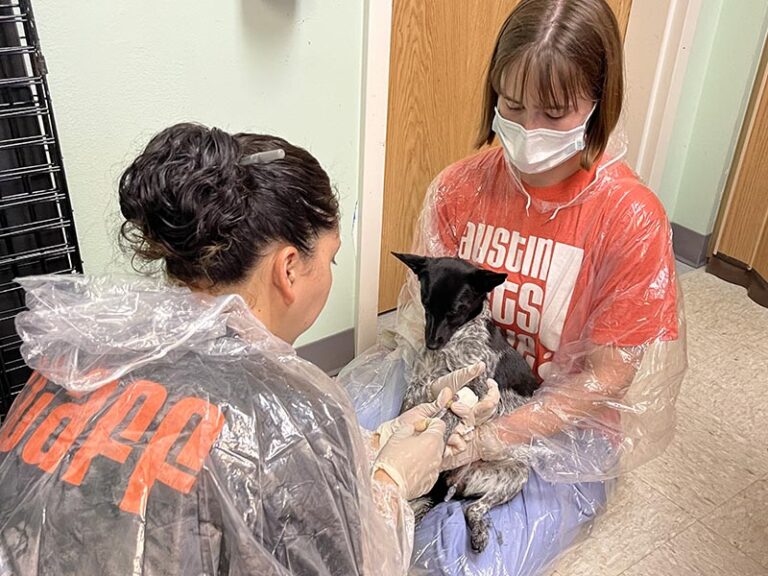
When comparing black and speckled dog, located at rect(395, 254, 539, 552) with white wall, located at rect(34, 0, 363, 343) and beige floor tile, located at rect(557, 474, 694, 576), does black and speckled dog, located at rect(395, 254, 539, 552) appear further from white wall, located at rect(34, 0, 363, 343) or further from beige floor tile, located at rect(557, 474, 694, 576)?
white wall, located at rect(34, 0, 363, 343)

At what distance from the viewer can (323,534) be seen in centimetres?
78

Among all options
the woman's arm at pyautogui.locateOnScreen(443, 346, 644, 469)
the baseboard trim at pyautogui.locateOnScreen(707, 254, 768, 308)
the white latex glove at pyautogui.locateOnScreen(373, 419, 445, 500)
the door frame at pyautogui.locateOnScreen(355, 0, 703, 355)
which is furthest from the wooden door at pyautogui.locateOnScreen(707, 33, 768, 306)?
the white latex glove at pyautogui.locateOnScreen(373, 419, 445, 500)

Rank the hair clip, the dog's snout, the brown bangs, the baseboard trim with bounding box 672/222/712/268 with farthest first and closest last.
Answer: the baseboard trim with bounding box 672/222/712/268
the dog's snout
the brown bangs
the hair clip

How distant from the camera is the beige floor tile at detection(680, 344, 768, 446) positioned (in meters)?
2.04

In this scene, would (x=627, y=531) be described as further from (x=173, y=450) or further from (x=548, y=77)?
(x=173, y=450)

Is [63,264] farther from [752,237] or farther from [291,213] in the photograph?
[752,237]

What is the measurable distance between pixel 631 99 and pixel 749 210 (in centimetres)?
62

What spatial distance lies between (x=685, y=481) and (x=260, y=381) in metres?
1.49

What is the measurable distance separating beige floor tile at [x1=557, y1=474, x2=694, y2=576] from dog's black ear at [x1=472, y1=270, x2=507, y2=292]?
0.69 meters

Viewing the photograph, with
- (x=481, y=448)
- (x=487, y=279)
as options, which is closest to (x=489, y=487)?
(x=481, y=448)

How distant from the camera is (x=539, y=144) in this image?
1336 millimetres

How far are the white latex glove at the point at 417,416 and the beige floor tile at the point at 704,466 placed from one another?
0.80 m

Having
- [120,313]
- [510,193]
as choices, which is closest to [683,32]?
[510,193]

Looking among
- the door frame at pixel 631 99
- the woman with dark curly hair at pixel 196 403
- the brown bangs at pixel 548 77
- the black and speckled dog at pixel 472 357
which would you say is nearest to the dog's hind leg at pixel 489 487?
the black and speckled dog at pixel 472 357
